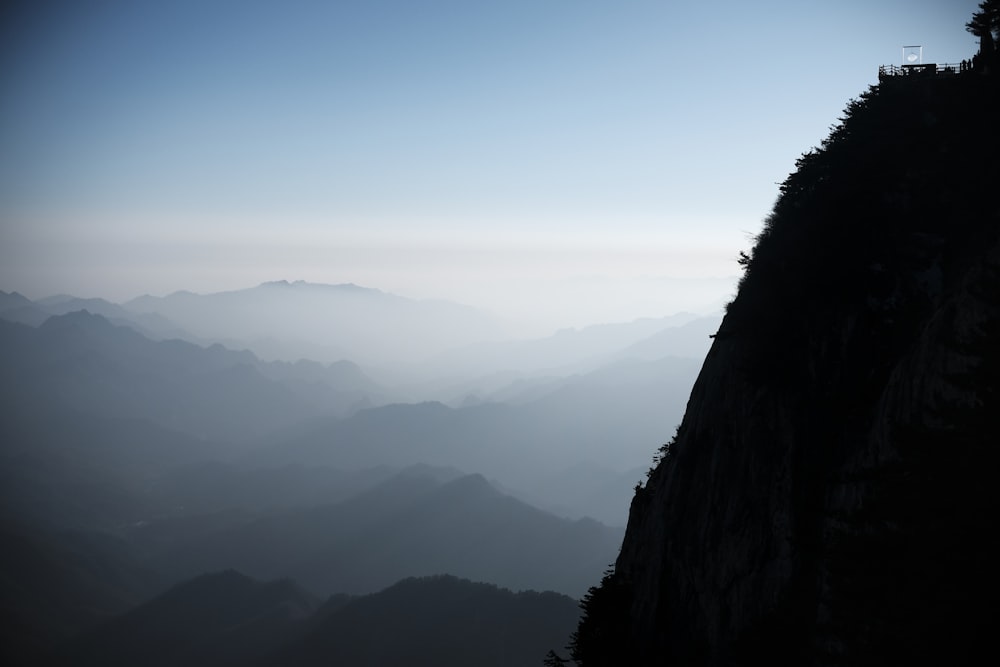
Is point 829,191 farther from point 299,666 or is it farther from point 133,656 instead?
point 133,656

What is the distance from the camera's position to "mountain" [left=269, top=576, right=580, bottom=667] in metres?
148

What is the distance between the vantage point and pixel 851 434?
2144cm

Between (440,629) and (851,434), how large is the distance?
16062 cm

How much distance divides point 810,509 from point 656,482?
36.4ft

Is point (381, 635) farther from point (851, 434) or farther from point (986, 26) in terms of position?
point (986, 26)

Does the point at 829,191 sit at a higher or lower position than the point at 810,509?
higher

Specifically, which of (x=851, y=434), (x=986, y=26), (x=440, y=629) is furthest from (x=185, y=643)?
(x=986, y=26)

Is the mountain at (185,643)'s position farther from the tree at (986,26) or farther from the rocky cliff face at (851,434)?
the tree at (986,26)

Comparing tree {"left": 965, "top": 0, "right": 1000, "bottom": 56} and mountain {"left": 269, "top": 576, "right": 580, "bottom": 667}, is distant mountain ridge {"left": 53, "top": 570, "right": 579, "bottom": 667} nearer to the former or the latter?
mountain {"left": 269, "top": 576, "right": 580, "bottom": 667}

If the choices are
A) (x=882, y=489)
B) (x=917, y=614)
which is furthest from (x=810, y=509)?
(x=917, y=614)

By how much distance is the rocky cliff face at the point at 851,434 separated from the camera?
1644cm

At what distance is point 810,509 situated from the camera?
21.6 m

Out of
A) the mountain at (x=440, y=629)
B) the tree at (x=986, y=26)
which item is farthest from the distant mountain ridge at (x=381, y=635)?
the tree at (x=986, y=26)

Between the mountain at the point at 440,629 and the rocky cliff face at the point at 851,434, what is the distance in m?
135
